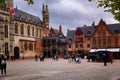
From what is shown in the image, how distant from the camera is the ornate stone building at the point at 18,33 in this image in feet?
269

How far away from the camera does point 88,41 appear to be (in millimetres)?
108875

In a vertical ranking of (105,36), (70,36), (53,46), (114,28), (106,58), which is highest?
(114,28)

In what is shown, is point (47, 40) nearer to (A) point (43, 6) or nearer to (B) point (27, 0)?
(A) point (43, 6)

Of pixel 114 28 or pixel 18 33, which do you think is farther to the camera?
pixel 114 28

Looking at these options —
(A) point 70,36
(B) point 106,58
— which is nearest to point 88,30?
(A) point 70,36

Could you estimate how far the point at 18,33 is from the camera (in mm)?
91812

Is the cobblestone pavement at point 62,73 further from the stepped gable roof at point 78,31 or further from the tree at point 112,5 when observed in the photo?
the stepped gable roof at point 78,31

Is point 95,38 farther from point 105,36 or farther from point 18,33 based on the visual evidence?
point 18,33

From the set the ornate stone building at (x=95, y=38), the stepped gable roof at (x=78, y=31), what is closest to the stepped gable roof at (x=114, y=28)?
the ornate stone building at (x=95, y=38)

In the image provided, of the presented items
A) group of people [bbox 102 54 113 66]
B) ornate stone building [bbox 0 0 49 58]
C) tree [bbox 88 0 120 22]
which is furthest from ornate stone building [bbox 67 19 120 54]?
tree [bbox 88 0 120 22]

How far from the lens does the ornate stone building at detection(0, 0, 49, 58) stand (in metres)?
82.1

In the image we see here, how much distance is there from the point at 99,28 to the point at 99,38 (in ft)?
10.9

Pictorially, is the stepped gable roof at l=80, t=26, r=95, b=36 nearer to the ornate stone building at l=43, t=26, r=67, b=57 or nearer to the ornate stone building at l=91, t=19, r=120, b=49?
the ornate stone building at l=91, t=19, r=120, b=49

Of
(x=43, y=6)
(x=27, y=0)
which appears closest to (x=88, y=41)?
(x=43, y=6)
